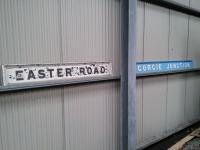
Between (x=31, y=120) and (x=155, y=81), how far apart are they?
2459 mm

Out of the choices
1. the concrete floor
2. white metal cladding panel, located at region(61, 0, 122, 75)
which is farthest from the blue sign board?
the concrete floor

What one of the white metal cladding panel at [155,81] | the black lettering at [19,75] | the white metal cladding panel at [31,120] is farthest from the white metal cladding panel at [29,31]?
the white metal cladding panel at [155,81]

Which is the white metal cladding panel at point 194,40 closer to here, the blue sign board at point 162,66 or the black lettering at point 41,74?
the blue sign board at point 162,66

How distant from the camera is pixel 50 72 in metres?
2.38

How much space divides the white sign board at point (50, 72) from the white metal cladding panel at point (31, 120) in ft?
0.53

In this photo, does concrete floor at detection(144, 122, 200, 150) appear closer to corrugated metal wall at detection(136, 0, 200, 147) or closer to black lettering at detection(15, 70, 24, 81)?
corrugated metal wall at detection(136, 0, 200, 147)

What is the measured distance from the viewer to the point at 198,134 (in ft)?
14.4

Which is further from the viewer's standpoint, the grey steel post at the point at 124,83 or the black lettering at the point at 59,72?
the grey steel post at the point at 124,83

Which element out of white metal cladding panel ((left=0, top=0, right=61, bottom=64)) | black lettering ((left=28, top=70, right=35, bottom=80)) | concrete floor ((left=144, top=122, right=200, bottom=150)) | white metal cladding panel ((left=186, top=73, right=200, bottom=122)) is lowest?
concrete floor ((left=144, top=122, right=200, bottom=150))

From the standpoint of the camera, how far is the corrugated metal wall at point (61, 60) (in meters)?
2.15

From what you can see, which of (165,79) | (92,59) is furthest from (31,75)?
(165,79)

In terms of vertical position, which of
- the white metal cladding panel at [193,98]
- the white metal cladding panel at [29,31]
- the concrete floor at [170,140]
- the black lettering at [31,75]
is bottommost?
the concrete floor at [170,140]

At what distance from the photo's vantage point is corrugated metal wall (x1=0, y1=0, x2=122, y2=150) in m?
2.15

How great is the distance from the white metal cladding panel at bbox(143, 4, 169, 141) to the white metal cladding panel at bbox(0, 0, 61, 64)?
6.05ft
